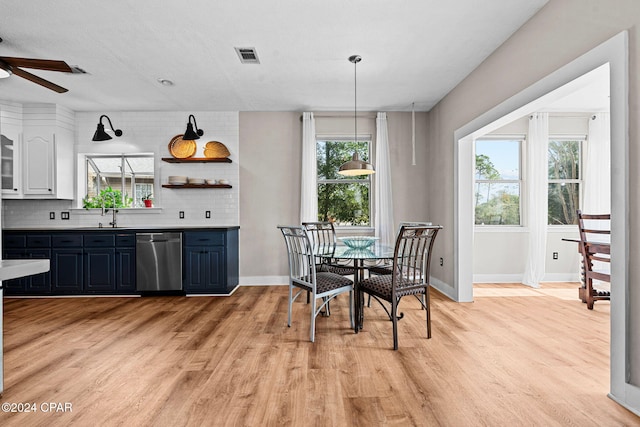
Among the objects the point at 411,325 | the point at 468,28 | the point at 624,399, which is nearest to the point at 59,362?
the point at 411,325

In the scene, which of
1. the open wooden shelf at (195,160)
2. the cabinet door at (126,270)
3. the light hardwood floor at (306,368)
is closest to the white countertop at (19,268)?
the light hardwood floor at (306,368)

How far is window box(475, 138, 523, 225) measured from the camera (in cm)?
519

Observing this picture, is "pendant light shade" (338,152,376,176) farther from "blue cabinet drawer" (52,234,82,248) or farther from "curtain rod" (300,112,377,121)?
"blue cabinet drawer" (52,234,82,248)

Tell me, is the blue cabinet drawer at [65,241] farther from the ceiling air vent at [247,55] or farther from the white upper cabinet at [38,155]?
the ceiling air vent at [247,55]

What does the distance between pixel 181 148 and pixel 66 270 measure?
2.27 meters

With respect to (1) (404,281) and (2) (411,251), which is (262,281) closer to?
(1) (404,281)

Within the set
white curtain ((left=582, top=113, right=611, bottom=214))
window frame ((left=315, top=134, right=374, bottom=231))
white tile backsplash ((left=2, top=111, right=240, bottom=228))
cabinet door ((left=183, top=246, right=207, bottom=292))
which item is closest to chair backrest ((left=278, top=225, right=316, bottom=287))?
cabinet door ((left=183, top=246, right=207, bottom=292))

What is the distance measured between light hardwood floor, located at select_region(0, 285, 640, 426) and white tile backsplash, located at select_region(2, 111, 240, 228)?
1.64m

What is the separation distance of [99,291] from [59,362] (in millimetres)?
2160

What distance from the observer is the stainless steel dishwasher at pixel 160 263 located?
170 inches

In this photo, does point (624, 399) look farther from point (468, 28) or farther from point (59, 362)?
point (59, 362)

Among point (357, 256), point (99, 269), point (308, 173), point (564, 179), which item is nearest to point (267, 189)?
point (308, 173)

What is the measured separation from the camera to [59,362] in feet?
8.02

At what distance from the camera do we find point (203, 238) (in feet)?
14.4
